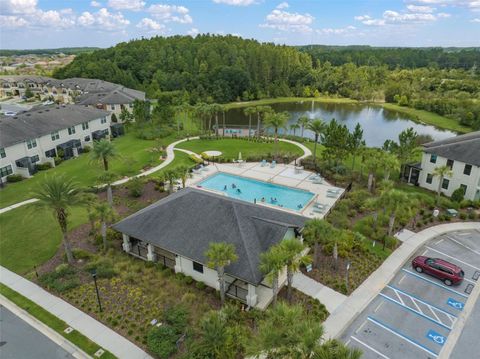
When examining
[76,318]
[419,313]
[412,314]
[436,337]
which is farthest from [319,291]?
[76,318]

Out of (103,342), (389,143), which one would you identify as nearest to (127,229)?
(103,342)

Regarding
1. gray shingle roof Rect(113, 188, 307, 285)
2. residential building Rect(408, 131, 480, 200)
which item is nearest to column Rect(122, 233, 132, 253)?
gray shingle roof Rect(113, 188, 307, 285)

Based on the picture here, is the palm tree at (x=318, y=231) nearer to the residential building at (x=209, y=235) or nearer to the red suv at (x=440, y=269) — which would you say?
the residential building at (x=209, y=235)

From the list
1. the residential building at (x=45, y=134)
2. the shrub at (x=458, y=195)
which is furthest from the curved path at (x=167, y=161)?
the shrub at (x=458, y=195)

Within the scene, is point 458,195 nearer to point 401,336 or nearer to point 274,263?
point 401,336

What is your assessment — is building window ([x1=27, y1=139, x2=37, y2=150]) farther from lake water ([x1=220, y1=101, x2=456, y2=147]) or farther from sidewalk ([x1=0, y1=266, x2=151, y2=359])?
lake water ([x1=220, y1=101, x2=456, y2=147])
